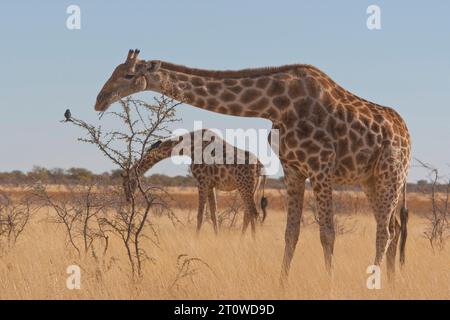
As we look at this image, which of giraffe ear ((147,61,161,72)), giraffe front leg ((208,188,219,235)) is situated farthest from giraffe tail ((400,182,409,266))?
giraffe front leg ((208,188,219,235))

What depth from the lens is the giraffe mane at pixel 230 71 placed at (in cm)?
932

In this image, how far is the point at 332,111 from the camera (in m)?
9.70

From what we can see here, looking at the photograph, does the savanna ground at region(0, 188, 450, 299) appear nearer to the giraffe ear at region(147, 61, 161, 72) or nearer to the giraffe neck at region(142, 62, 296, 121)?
the giraffe neck at region(142, 62, 296, 121)

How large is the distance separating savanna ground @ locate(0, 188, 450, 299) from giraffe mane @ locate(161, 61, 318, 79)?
2430 mm

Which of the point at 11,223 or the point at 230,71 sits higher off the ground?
the point at 230,71

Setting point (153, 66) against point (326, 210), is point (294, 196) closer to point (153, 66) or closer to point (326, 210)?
point (326, 210)

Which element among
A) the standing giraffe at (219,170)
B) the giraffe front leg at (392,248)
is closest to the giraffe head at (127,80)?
the giraffe front leg at (392,248)

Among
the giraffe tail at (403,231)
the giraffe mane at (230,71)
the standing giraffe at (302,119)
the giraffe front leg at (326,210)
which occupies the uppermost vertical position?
the giraffe mane at (230,71)

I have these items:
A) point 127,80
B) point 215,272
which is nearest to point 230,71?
point 127,80

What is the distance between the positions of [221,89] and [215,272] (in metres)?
2.91

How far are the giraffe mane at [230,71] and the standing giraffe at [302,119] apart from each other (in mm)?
14

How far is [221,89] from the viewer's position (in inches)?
372

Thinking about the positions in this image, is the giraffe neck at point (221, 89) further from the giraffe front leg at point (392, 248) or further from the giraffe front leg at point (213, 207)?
the giraffe front leg at point (213, 207)
